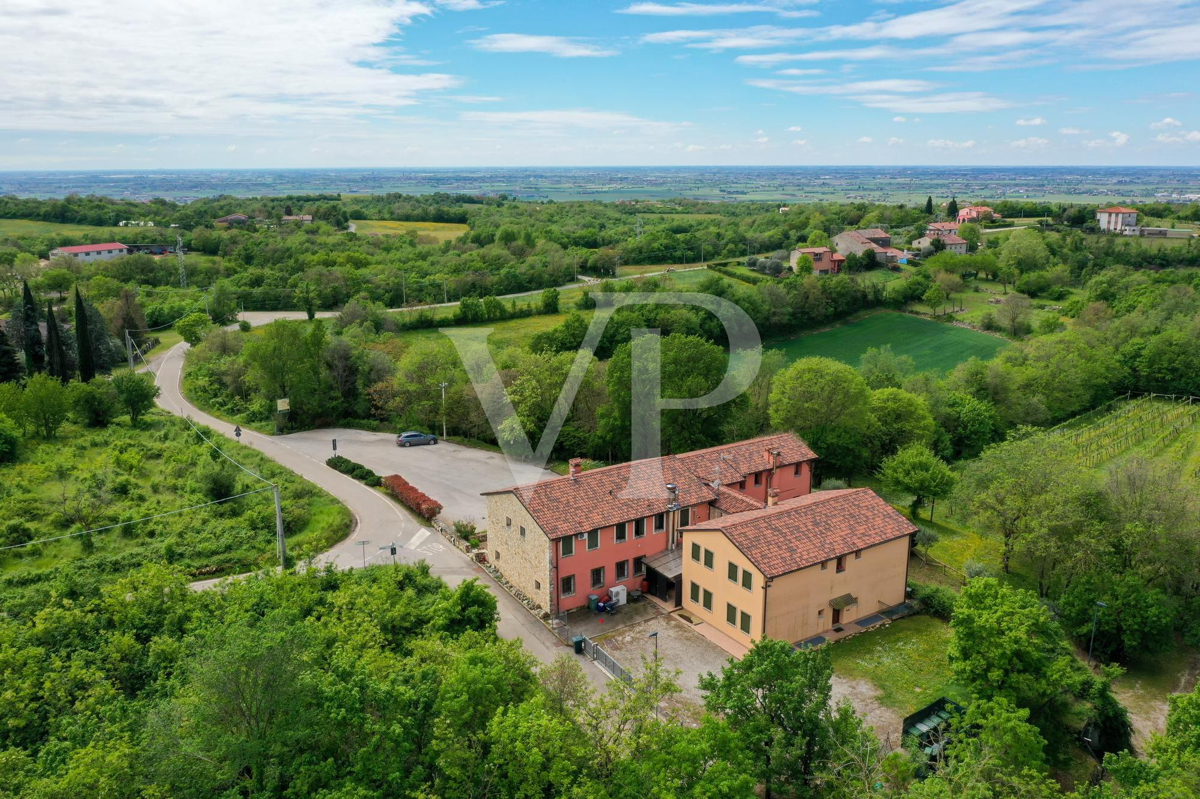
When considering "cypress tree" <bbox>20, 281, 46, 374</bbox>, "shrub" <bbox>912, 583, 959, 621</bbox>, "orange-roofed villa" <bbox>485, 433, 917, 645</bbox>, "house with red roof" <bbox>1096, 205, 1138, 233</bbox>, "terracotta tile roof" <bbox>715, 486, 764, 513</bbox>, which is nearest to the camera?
"orange-roofed villa" <bbox>485, 433, 917, 645</bbox>

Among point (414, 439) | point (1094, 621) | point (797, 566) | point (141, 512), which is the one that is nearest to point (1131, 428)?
point (1094, 621)

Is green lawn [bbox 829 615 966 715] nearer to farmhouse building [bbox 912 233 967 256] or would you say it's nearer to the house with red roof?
farmhouse building [bbox 912 233 967 256]

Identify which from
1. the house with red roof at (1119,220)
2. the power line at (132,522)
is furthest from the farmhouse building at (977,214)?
the power line at (132,522)

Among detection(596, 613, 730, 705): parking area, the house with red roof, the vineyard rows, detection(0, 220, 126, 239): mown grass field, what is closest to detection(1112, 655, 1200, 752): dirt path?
detection(596, 613, 730, 705): parking area

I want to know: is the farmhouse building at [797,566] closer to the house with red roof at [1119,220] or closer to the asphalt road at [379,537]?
the asphalt road at [379,537]

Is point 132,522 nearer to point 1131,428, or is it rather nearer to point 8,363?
point 8,363

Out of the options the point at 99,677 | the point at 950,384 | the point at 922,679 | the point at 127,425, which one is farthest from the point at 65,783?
the point at 950,384
